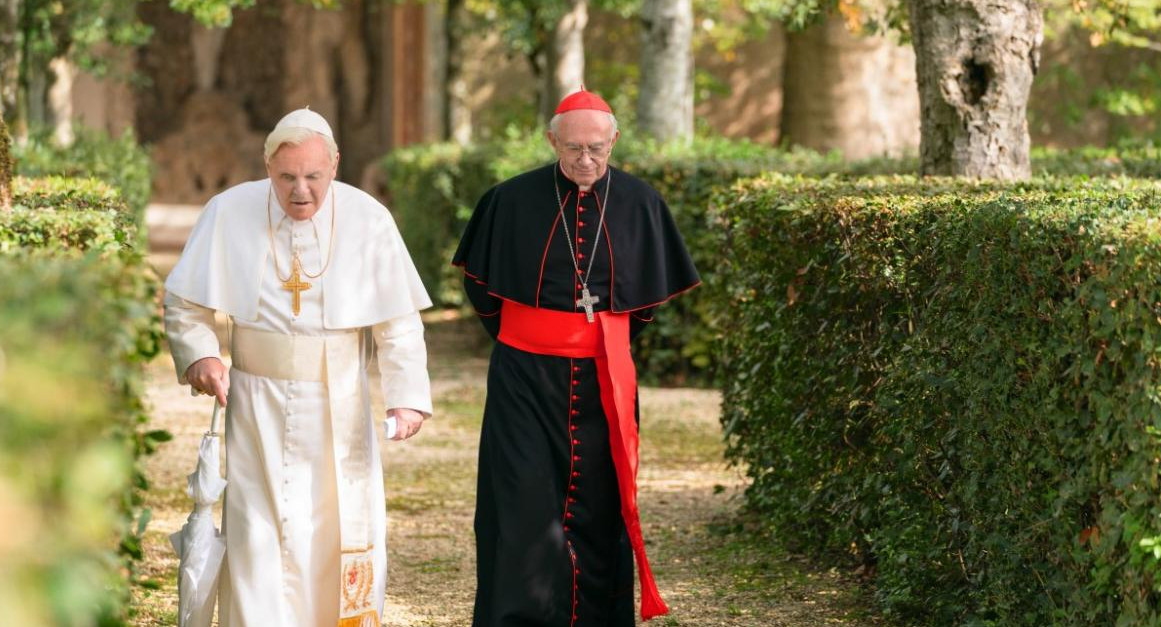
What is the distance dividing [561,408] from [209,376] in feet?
4.21

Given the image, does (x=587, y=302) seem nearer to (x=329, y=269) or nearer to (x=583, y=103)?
(x=583, y=103)

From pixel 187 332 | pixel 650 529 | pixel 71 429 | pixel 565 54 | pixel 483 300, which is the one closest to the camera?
pixel 71 429

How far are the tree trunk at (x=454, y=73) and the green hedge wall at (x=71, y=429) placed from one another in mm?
18918

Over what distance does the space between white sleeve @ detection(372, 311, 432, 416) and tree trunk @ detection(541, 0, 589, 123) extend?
13354 millimetres

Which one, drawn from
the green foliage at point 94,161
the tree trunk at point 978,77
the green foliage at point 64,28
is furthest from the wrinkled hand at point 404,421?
the green foliage at point 64,28

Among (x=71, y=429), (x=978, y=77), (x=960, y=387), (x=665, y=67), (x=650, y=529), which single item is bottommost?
(x=650, y=529)

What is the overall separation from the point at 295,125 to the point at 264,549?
120 centimetres

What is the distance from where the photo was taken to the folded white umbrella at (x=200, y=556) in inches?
192

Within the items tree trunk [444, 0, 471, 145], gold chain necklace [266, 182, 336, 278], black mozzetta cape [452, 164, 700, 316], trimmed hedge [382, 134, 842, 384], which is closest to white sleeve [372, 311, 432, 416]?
gold chain necklace [266, 182, 336, 278]

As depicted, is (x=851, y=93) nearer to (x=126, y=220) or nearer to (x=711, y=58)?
(x=711, y=58)

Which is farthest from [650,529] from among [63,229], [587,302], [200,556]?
[63,229]

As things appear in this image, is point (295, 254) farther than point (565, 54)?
No

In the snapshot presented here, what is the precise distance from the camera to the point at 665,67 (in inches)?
539

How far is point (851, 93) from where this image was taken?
55.4 feet
